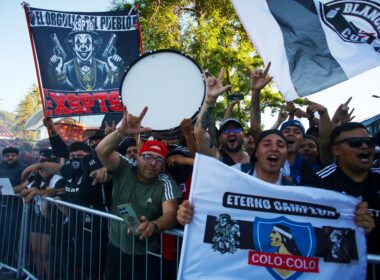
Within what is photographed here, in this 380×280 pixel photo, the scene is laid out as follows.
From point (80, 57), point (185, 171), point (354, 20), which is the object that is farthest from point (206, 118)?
point (80, 57)

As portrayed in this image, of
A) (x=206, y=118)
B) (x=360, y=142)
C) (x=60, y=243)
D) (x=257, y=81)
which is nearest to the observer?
(x=360, y=142)

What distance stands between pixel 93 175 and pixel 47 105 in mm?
2732

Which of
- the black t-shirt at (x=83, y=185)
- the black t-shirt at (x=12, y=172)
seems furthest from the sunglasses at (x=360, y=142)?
the black t-shirt at (x=12, y=172)

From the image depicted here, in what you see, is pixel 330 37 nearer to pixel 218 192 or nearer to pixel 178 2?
pixel 218 192

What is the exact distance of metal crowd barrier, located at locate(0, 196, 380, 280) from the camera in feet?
10.3

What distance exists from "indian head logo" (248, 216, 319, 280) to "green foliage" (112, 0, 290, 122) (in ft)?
36.2

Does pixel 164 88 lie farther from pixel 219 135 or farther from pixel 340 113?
pixel 340 113

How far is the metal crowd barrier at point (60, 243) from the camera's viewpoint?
3148 mm

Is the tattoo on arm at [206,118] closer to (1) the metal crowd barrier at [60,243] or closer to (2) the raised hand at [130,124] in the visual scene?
(2) the raised hand at [130,124]

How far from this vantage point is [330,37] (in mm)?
3389

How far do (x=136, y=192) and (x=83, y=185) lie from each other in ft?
2.93

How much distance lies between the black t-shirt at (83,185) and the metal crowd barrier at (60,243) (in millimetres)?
133

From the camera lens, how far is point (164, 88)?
11.4 feet

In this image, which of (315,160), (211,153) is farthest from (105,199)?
(315,160)
